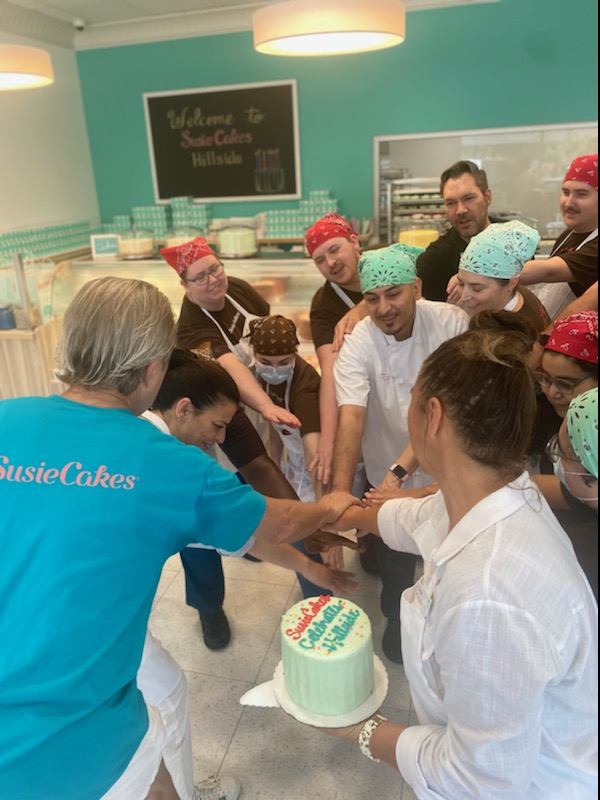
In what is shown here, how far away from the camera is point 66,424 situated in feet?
3.87

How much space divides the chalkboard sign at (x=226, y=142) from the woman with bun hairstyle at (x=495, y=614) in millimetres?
5402

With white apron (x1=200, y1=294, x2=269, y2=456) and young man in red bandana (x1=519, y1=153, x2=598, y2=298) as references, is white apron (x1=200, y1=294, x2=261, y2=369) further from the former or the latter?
young man in red bandana (x1=519, y1=153, x2=598, y2=298)

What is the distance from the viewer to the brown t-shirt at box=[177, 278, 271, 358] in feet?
8.24

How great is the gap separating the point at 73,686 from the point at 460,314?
1681 mm

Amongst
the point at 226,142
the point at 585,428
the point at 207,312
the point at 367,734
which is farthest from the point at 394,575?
the point at 226,142

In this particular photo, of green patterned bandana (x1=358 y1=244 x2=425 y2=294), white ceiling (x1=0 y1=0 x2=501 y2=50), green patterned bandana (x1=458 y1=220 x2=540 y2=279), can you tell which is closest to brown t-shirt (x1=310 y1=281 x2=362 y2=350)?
green patterned bandana (x1=358 y1=244 x2=425 y2=294)

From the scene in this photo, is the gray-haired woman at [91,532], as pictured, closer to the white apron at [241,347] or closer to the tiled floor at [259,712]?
the tiled floor at [259,712]

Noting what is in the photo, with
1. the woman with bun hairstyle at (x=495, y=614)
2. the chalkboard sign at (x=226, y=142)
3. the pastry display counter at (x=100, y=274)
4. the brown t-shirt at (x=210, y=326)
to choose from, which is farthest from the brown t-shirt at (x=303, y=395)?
the chalkboard sign at (x=226, y=142)

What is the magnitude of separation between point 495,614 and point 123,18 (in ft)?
22.2

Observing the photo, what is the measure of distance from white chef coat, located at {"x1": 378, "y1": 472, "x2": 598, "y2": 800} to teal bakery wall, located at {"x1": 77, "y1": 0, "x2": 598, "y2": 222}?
16.1ft

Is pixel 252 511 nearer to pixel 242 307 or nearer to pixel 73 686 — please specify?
pixel 73 686

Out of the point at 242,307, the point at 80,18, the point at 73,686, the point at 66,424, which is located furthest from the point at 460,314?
the point at 80,18

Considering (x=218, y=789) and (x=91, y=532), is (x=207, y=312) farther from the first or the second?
(x=218, y=789)

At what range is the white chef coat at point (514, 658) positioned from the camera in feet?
3.31
